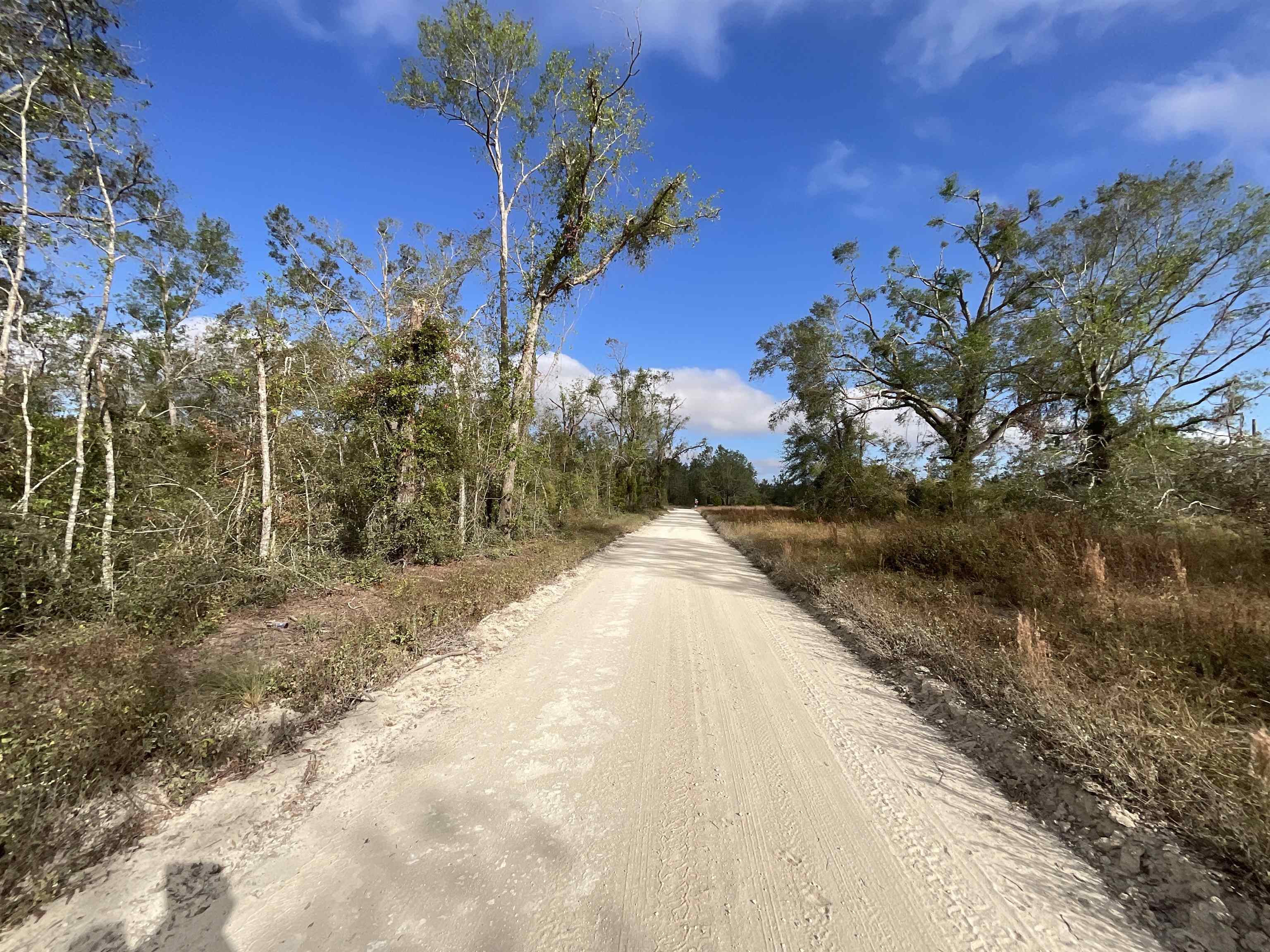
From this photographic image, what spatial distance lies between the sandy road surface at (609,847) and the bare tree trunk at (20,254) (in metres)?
4.75

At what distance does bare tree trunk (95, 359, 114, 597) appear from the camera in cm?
390

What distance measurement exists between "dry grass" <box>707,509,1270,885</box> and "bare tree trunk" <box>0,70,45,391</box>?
329 inches

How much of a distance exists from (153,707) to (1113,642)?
22.4 ft

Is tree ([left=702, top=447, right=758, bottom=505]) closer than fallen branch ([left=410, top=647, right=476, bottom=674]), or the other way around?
fallen branch ([left=410, top=647, right=476, bottom=674])

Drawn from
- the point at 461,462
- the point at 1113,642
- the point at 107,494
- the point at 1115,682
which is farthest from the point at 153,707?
the point at 1113,642

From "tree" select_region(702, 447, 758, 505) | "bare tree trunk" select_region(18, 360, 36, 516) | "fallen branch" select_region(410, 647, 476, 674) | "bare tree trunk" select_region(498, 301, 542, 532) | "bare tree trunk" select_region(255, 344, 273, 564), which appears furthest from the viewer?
"tree" select_region(702, 447, 758, 505)

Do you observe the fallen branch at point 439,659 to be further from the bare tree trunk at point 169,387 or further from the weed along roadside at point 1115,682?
the bare tree trunk at point 169,387

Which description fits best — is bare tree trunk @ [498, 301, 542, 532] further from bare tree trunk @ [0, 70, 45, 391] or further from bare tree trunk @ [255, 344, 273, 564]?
bare tree trunk @ [0, 70, 45, 391]

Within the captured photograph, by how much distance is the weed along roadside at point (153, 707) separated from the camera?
5.95 ft

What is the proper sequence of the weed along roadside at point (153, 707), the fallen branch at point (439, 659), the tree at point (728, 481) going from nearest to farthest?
the weed along roadside at point (153, 707) → the fallen branch at point (439, 659) → the tree at point (728, 481)

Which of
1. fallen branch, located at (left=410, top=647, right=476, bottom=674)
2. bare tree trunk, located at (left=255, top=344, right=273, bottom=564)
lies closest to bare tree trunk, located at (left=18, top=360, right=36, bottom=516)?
bare tree trunk, located at (left=255, top=344, right=273, bottom=564)

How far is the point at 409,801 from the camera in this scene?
2250 millimetres

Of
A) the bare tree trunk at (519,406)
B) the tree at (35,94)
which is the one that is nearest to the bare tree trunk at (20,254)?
the tree at (35,94)

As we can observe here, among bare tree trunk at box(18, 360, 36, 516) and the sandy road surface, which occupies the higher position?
bare tree trunk at box(18, 360, 36, 516)
